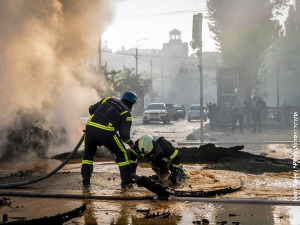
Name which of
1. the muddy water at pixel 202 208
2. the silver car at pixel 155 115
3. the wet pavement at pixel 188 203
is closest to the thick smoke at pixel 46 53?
the wet pavement at pixel 188 203

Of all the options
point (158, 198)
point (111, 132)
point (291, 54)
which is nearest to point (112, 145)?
point (111, 132)

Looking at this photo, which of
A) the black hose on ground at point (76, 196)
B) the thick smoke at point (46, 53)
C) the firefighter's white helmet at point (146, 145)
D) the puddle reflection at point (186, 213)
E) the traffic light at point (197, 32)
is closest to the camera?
the puddle reflection at point (186, 213)

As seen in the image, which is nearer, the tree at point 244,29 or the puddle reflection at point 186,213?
the puddle reflection at point 186,213

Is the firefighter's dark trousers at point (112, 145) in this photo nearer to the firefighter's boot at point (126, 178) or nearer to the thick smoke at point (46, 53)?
the firefighter's boot at point (126, 178)

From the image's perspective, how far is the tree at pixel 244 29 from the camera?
32438 mm

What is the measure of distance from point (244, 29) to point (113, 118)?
2627cm

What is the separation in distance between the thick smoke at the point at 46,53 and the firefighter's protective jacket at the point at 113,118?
19.0ft

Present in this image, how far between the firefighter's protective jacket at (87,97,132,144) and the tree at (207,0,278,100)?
2563cm

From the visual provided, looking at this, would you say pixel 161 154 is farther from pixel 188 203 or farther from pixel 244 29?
pixel 244 29

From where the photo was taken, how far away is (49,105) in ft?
49.9

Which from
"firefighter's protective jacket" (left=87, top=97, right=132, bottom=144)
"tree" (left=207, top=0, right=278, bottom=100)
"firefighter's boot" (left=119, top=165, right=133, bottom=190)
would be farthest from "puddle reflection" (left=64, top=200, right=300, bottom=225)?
"tree" (left=207, top=0, right=278, bottom=100)

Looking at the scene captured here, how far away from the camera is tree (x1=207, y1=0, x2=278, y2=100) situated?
1277 inches

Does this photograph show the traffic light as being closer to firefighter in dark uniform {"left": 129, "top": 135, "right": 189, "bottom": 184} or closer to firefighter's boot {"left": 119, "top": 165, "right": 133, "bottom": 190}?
firefighter in dark uniform {"left": 129, "top": 135, "right": 189, "bottom": 184}

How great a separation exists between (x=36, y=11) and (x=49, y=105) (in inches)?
122
